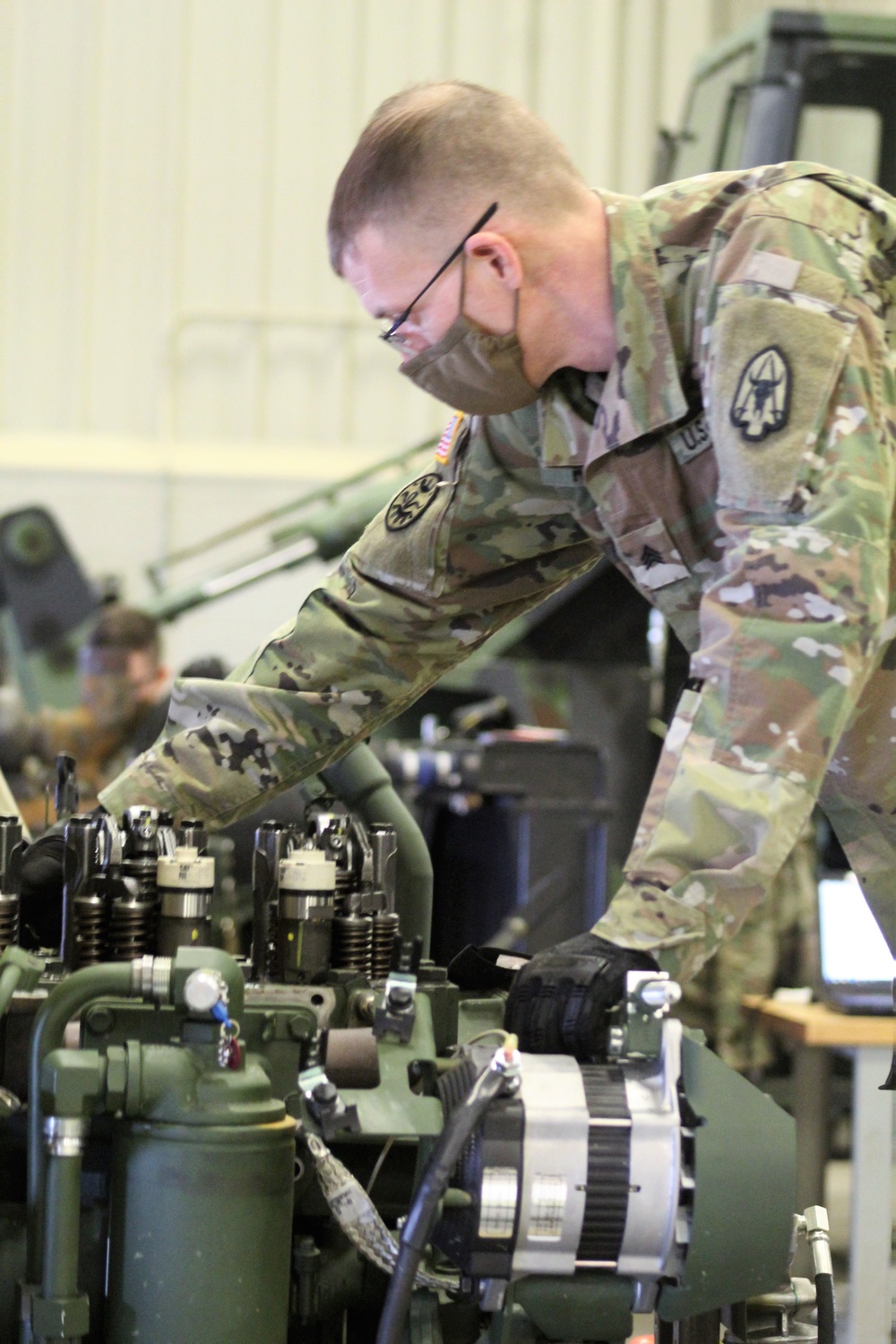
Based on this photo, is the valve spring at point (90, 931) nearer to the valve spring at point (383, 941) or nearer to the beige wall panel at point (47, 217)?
the valve spring at point (383, 941)

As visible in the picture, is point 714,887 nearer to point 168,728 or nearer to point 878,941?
point 168,728

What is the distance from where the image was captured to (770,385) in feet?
4.92

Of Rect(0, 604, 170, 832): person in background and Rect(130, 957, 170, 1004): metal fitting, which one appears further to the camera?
Rect(0, 604, 170, 832): person in background

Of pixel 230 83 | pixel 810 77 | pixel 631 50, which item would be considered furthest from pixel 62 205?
pixel 810 77

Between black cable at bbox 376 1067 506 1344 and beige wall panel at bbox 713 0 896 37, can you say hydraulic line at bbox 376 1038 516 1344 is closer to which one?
black cable at bbox 376 1067 506 1344

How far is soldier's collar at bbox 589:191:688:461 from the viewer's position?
1.66 meters

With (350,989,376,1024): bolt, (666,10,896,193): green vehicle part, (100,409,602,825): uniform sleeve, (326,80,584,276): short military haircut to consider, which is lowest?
(350,989,376,1024): bolt

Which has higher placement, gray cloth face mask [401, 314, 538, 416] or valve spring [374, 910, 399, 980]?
gray cloth face mask [401, 314, 538, 416]

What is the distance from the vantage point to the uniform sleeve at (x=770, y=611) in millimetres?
1361

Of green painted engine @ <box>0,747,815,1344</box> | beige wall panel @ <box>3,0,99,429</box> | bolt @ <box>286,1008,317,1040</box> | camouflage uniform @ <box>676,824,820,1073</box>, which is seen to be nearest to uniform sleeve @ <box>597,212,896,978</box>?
green painted engine @ <box>0,747,815,1344</box>

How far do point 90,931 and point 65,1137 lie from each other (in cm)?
32

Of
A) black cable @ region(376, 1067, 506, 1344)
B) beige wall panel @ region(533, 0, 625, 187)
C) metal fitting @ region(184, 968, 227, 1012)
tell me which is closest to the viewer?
black cable @ region(376, 1067, 506, 1344)

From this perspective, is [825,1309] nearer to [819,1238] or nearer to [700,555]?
→ [819,1238]

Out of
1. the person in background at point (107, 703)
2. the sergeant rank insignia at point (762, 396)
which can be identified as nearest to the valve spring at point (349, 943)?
the sergeant rank insignia at point (762, 396)
